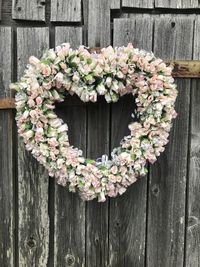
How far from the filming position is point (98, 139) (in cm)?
239

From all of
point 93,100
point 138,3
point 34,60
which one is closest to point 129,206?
point 93,100

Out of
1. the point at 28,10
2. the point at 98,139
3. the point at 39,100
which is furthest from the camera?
the point at 98,139

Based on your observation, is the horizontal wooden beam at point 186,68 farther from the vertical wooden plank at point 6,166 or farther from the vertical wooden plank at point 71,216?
the vertical wooden plank at point 6,166

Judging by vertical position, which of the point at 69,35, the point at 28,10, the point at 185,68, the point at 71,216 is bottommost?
the point at 71,216

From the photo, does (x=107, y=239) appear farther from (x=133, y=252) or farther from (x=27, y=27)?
(x=27, y=27)

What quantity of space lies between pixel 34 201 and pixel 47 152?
0.34m

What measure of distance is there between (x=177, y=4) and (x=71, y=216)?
3.60 ft

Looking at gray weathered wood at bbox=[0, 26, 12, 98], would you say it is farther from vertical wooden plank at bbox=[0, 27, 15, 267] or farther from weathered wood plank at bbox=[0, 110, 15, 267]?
weathered wood plank at bbox=[0, 110, 15, 267]

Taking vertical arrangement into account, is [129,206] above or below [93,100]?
below

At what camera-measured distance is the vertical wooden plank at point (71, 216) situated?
7.77 feet

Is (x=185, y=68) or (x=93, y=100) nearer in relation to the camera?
(x=93, y=100)

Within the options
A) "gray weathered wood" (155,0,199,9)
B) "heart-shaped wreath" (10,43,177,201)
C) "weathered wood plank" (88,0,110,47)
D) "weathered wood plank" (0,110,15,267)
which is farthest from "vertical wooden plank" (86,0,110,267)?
"weathered wood plank" (0,110,15,267)

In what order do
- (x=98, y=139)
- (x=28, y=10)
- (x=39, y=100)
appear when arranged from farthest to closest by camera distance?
(x=98, y=139) < (x=28, y=10) < (x=39, y=100)

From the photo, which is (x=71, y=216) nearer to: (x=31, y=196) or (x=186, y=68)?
(x=31, y=196)
